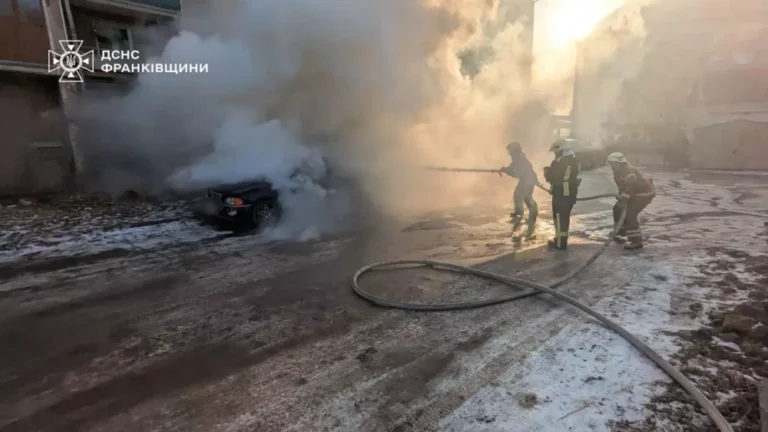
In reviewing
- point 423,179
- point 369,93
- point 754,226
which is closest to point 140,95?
point 369,93

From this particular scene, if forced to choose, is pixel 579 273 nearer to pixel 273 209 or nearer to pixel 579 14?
pixel 273 209

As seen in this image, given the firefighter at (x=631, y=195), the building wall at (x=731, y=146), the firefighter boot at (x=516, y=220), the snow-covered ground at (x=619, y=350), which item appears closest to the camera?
the snow-covered ground at (x=619, y=350)

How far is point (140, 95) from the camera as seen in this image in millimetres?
10492

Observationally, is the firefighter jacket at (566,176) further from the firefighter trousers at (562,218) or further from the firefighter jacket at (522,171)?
the firefighter jacket at (522,171)

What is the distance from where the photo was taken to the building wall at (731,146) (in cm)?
1677

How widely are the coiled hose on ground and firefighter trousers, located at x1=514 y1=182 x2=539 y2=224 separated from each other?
1380 millimetres

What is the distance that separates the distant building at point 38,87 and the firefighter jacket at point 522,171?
444 inches

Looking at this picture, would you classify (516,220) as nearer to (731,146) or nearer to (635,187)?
(635,187)

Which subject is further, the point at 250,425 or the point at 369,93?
the point at 369,93

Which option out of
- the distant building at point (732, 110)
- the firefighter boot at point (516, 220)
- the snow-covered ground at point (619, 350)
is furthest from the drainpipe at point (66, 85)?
the distant building at point (732, 110)

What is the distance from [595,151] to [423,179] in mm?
12028

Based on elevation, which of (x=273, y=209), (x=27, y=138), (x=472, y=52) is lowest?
(x=273, y=209)

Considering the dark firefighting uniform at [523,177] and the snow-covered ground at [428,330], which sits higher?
the dark firefighting uniform at [523,177]

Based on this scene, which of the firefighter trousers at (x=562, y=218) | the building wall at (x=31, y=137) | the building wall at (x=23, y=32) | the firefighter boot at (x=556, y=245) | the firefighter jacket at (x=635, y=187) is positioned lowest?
the firefighter boot at (x=556, y=245)
